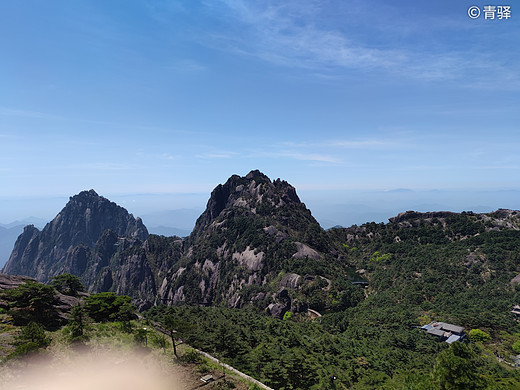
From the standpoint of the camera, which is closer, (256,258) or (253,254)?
(256,258)

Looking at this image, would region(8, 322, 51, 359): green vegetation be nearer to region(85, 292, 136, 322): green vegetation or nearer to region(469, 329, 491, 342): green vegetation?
region(85, 292, 136, 322): green vegetation

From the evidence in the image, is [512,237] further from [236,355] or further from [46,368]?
[46,368]

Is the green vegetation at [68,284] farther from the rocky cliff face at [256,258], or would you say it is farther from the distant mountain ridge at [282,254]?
the rocky cliff face at [256,258]

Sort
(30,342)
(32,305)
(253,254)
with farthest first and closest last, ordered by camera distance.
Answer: (253,254), (32,305), (30,342)

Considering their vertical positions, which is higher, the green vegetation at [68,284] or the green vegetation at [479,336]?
the green vegetation at [68,284]

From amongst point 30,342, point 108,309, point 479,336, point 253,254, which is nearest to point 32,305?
point 108,309

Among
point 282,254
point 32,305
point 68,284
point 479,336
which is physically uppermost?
point 32,305

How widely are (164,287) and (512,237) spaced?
186434mm

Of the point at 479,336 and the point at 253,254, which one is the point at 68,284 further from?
the point at 253,254

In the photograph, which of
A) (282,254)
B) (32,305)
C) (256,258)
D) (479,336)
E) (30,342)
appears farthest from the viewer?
(256,258)

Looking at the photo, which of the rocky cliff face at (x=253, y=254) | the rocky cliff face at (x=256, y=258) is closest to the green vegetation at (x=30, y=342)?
the rocky cliff face at (x=256, y=258)

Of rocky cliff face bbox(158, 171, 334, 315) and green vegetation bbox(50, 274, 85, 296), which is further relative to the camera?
rocky cliff face bbox(158, 171, 334, 315)

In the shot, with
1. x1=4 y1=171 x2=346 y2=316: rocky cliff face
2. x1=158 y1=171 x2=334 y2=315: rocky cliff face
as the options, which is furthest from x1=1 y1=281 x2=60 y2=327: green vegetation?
x1=158 y1=171 x2=334 y2=315: rocky cliff face

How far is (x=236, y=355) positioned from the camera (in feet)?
134
